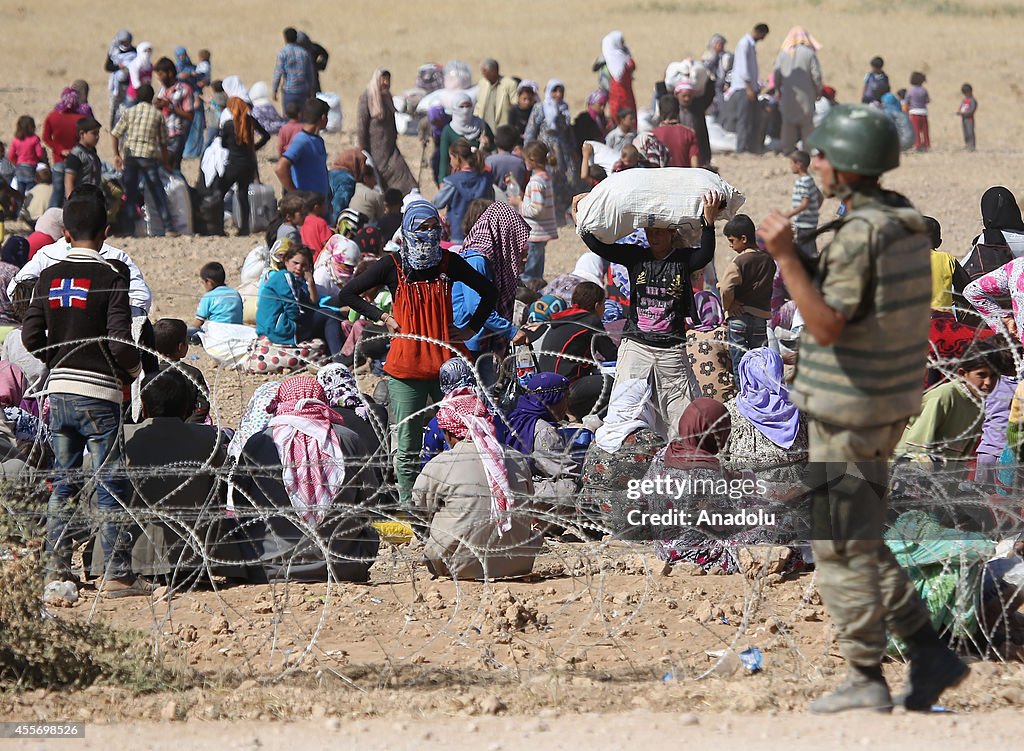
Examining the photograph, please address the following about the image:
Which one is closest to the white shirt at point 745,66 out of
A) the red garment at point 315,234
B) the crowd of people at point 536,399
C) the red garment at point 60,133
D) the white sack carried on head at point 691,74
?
the white sack carried on head at point 691,74

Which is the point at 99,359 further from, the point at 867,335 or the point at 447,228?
the point at 447,228

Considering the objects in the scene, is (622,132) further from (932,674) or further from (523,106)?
(932,674)

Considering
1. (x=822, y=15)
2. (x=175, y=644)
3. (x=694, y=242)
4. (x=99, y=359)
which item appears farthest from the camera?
(x=822, y=15)

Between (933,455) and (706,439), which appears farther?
(706,439)

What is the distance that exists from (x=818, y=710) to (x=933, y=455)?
1.76m

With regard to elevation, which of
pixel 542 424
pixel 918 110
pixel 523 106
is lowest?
pixel 542 424

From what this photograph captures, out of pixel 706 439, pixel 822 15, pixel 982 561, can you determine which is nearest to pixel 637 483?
pixel 706 439

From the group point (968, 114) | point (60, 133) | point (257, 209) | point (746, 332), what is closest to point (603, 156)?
point (257, 209)

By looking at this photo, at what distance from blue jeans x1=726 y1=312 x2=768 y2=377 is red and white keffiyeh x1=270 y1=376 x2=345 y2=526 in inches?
111

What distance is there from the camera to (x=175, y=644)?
17.5ft

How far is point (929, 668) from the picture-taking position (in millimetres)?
4008

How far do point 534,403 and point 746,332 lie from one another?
1.92 metres

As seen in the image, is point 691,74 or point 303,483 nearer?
point 303,483

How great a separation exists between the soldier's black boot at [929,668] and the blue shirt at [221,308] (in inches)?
284
